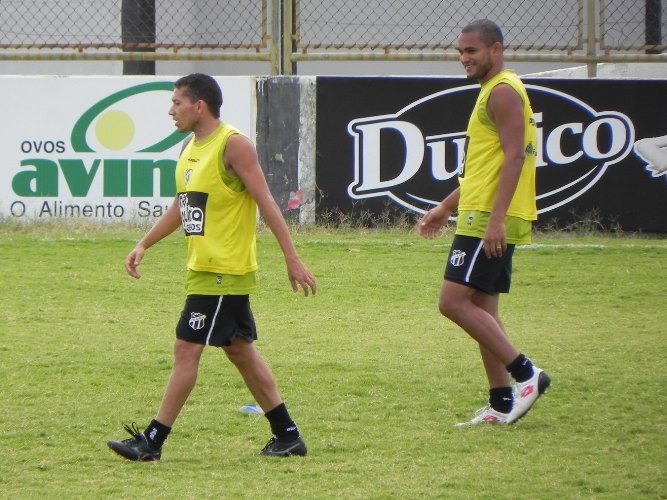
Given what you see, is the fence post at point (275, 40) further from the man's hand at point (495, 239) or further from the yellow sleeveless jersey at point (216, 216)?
the yellow sleeveless jersey at point (216, 216)

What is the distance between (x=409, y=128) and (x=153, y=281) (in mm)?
3606

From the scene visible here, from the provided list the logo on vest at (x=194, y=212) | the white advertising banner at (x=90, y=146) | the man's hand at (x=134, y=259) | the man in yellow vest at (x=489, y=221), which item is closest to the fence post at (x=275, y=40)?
the white advertising banner at (x=90, y=146)

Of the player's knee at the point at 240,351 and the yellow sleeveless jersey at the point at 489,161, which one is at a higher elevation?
the yellow sleeveless jersey at the point at 489,161

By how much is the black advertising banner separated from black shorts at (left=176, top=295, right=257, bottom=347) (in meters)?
7.27

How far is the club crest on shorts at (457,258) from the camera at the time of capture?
231 inches

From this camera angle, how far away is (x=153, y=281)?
10000mm

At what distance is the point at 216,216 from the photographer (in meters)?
5.25

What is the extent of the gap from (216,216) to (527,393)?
5.60ft

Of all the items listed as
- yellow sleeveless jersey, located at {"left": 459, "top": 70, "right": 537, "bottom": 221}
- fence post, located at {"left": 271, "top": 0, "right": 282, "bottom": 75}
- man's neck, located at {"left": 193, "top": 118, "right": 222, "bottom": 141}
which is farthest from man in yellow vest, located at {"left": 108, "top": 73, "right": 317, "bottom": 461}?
fence post, located at {"left": 271, "top": 0, "right": 282, "bottom": 75}

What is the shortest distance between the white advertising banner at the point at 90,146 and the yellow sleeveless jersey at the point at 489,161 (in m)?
6.64

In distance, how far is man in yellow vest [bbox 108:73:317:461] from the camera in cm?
517

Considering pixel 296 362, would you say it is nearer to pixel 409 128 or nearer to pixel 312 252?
pixel 312 252

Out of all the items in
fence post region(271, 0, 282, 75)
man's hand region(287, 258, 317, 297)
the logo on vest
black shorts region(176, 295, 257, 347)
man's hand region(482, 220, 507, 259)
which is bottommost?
black shorts region(176, 295, 257, 347)

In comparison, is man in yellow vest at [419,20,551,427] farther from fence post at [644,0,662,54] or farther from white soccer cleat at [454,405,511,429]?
fence post at [644,0,662,54]
